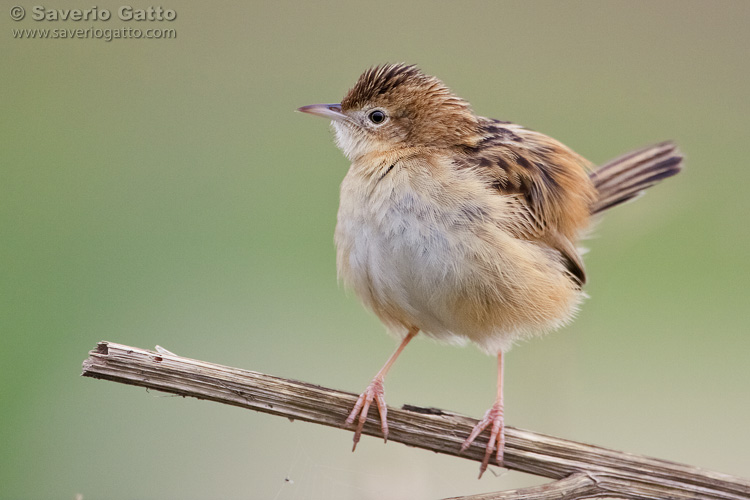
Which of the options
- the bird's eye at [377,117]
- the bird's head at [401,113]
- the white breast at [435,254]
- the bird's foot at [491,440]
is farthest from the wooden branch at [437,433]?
the bird's eye at [377,117]

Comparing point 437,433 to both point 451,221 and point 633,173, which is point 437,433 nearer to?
point 451,221

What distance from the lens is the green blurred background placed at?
4.68 meters

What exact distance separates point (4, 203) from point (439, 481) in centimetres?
414

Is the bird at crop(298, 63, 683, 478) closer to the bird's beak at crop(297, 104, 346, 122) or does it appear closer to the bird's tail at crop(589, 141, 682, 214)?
the bird's beak at crop(297, 104, 346, 122)

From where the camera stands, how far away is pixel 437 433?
11.3 feet

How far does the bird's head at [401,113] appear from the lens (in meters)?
4.16

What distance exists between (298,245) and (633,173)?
279 centimetres

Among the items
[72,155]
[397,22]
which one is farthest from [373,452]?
[397,22]

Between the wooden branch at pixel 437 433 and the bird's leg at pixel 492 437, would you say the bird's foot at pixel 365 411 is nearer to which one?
the wooden branch at pixel 437 433

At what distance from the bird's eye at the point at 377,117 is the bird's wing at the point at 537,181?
Answer: 0.44 m
